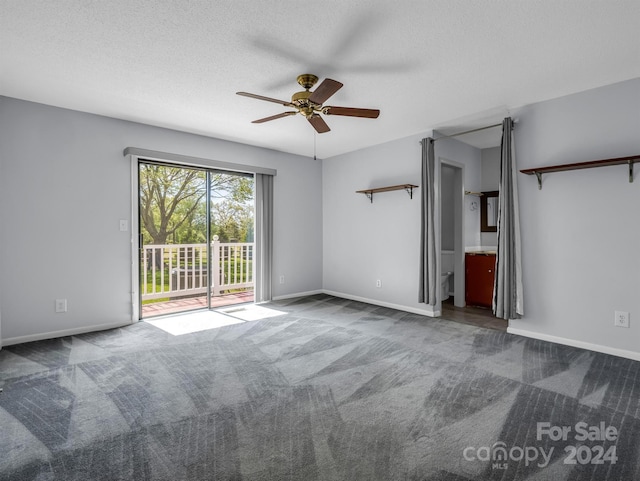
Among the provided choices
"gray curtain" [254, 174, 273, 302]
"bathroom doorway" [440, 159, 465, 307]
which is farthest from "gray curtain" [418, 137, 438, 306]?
"gray curtain" [254, 174, 273, 302]

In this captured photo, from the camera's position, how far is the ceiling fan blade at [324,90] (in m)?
2.31

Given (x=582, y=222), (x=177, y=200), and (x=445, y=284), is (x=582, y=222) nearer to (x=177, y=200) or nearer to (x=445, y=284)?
(x=445, y=284)

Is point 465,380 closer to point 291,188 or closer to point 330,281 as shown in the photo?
point 330,281

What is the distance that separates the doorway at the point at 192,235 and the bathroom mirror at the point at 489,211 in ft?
12.8

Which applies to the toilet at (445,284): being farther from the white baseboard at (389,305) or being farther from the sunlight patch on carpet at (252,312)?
the sunlight patch on carpet at (252,312)

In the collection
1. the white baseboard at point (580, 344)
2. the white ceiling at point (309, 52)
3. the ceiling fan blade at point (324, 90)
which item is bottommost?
the white baseboard at point (580, 344)

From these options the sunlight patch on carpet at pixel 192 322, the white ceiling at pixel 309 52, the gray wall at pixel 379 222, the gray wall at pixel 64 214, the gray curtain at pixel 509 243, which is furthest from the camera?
the gray wall at pixel 379 222

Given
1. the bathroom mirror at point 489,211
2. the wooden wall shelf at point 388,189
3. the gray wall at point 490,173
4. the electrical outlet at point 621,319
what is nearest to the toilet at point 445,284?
the gray wall at point 490,173

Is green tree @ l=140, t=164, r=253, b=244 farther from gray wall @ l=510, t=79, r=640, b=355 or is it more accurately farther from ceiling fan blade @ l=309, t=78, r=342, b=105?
gray wall @ l=510, t=79, r=640, b=355

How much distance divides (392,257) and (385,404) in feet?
9.42

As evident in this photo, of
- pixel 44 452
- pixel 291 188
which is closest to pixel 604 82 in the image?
pixel 291 188

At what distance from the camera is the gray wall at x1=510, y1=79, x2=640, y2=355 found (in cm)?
292

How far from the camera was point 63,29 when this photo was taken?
219cm

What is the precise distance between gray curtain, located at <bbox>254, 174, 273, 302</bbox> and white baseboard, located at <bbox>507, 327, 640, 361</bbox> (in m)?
3.33
